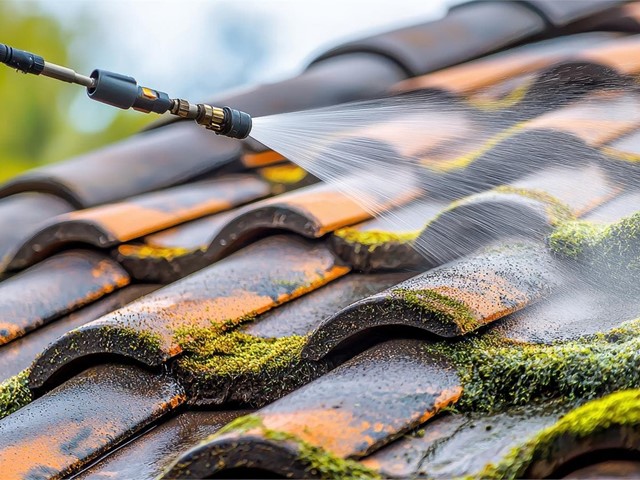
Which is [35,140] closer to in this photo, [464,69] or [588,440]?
[464,69]

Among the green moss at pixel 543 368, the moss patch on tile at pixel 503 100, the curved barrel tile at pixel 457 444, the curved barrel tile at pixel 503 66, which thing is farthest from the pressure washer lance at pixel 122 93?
the curved barrel tile at pixel 503 66

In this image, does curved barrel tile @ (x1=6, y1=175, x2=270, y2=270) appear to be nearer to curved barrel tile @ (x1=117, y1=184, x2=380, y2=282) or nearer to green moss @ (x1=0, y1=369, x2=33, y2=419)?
curved barrel tile @ (x1=117, y1=184, x2=380, y2=282)

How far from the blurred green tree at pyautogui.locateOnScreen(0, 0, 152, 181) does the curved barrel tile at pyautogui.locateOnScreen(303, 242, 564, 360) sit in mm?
13718

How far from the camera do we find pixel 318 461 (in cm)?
121

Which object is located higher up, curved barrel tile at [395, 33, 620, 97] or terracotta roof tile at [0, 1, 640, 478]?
curved barrel tile at [395, 33, 620, 97]

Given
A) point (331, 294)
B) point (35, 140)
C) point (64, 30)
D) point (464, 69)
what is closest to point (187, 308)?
point (331, 294)

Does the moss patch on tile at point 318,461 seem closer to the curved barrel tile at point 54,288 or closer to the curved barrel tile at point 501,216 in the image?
the curved barrel tile at point 501,216

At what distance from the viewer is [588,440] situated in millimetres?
1184

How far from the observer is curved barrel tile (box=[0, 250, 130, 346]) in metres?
2.31

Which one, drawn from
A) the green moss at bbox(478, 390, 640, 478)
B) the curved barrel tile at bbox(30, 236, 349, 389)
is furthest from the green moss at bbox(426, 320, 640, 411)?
the curved barrel tile at bbox(30, 236, 349, 389)

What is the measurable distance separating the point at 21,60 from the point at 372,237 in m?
0.97

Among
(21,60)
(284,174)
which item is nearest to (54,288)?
(21,60)

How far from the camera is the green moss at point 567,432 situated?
1177 mm

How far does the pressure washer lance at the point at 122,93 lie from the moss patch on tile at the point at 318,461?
2.73 ft
